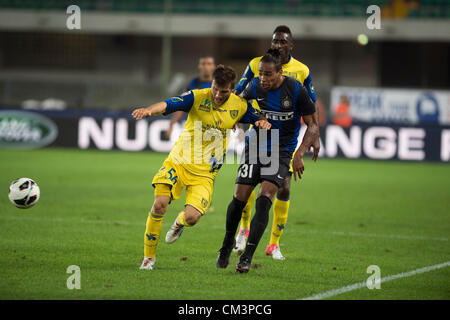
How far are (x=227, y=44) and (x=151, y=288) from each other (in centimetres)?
3246

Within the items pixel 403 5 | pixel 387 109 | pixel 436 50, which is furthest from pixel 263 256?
pixel 436 50

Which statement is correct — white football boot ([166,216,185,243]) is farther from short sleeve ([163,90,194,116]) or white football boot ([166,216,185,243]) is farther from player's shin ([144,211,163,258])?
short sleeve ([163,90,194,116])

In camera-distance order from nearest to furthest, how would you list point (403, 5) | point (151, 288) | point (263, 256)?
point (151, 288) < point (263, 256) < point (403, 5)

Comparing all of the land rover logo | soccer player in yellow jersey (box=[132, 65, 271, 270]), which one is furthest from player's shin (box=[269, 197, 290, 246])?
the land rover logo

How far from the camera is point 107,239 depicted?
8609mm

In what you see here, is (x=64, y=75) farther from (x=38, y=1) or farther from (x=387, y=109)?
(x=387, y=109)

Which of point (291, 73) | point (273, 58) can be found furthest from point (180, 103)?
point (291, 73)

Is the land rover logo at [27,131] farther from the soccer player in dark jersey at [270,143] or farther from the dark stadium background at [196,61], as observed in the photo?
the soccer player in dark jersey at [270,143]

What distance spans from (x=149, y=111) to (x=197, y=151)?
3.05 feet

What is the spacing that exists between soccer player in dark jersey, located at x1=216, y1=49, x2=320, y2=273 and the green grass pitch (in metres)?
0.45

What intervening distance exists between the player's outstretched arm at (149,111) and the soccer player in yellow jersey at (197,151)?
12cm

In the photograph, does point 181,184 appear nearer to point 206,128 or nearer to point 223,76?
point 206,128

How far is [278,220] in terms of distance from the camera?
8.04 meters

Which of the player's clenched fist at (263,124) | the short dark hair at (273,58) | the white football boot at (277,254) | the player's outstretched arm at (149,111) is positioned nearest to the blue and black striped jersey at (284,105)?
the short dark hair at (273,58)
